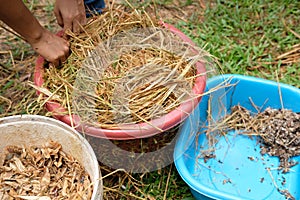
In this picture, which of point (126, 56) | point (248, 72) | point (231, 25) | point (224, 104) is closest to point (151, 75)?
point (126, 56)

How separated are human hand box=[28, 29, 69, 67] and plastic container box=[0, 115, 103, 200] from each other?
210 mm

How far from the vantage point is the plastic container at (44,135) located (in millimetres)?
1555

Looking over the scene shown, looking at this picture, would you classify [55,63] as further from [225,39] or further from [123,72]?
[225,39]

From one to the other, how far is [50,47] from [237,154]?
844 millimetres

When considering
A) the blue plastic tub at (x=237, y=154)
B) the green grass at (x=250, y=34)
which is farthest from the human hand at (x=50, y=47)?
the green grass at (x=250, y=34)

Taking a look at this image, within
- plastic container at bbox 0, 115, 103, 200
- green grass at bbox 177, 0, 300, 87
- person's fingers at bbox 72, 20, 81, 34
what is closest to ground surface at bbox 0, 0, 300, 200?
green grass at bbox 177, 0, 300, 87

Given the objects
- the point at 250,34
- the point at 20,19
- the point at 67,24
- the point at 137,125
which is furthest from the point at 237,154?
the point at 20,19

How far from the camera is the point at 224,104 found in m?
1.95

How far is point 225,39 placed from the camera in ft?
7.62

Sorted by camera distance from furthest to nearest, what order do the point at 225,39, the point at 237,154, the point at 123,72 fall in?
the point at 225,39, the point at 237,154, the point at 123,72

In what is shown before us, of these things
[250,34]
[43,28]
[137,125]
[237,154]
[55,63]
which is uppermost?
[43,28]

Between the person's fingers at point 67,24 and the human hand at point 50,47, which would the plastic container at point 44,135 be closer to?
the human hand at point 50,47

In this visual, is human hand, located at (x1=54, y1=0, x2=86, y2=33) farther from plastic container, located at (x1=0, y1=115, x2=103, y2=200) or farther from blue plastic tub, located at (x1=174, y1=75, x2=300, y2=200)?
blue plastic tub, located at (x1=174, y1=75, x2=300, y2=200)

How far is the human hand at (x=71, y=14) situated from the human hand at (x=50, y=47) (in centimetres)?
9
